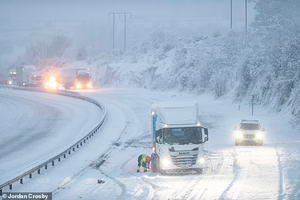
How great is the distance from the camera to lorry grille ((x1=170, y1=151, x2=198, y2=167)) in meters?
23.0

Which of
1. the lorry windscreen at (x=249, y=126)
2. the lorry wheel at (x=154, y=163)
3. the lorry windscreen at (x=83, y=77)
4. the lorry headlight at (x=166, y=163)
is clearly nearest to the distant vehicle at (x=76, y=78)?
the lorry windscreen at (x=83, y=77)

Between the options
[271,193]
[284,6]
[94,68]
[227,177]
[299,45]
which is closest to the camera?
[271,193]

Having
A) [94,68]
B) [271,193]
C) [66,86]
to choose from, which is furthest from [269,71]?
[94,68]

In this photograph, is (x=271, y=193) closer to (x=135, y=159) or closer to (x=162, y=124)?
(x=162, y=124)

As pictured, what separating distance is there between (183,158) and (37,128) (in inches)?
1033

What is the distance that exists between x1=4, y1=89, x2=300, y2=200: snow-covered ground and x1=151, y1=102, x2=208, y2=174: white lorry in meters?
0.55

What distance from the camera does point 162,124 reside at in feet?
78.9

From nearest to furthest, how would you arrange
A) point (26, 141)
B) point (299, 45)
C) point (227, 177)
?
point (227, 177)
point (26, 141)
point (299, 45)

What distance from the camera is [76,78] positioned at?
100 meters

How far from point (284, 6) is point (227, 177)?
56.0 metres

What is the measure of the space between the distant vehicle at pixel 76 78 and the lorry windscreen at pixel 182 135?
3062 inches

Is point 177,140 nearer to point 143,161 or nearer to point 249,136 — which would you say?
point 143,161

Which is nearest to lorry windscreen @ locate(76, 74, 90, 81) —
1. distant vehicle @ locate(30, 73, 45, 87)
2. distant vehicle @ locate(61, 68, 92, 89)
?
distant vehicle @ locate(61, 68, 92, 89)

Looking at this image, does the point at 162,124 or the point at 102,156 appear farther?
the point at 102,156
